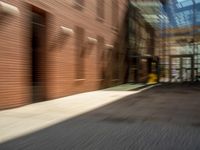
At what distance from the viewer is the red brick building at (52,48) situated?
12.6m

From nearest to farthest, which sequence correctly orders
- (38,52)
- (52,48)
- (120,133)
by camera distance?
(120,133), (38,52), (52,48)

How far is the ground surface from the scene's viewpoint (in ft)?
23.4

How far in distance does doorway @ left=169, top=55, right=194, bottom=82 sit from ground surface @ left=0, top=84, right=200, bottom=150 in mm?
23482

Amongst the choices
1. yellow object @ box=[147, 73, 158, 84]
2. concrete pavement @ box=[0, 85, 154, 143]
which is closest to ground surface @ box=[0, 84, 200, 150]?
concrete pavement @ box=[0, 85, 154, 143]

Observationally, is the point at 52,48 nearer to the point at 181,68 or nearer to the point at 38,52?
the point at 38,52

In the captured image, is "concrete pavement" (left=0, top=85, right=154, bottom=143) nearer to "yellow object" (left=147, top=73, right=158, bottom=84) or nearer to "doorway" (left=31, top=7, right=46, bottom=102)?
"doorway" (left=31, top=7, right=46, bottom=102)

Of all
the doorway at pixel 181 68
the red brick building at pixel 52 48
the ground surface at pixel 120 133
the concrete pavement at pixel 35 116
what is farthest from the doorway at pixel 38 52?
the doorway at pixel 181 68

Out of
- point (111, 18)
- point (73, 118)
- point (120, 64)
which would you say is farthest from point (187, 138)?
point (120, 64)

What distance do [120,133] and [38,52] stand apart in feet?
25.2

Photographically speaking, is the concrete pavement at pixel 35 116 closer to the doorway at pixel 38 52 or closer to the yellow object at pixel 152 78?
the doorway at pixel 38 52

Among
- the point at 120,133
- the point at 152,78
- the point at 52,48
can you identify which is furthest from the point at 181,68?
the point at 120,133

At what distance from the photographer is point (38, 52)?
50.6 ft

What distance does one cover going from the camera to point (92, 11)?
2138 cm

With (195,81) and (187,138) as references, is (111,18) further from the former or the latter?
(187,138)
